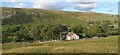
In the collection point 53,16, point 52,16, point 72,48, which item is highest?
point 72,48

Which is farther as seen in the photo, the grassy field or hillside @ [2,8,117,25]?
hillside @ [2,8,117,25]

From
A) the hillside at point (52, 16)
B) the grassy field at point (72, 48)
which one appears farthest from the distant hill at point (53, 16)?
the grassy field at point (72, 48)

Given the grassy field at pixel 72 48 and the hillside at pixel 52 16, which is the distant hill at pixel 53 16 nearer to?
the hillside at pixel 52 16

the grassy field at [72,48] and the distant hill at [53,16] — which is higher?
the grassy field at [72,48]

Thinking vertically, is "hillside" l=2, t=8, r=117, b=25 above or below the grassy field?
below

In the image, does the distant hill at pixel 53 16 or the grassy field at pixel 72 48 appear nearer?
the grassy field at pixel 72 48

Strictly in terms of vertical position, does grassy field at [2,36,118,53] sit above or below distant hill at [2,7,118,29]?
above

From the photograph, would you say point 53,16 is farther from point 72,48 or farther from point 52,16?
point 72,48

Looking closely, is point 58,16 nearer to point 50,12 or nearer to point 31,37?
point 50,12

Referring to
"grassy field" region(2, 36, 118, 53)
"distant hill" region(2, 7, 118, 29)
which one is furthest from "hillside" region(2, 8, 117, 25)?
"grassy field" region(2, 36, 118, 53)

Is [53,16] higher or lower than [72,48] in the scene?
lower

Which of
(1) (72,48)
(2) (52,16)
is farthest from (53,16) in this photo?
(1) (72,48)

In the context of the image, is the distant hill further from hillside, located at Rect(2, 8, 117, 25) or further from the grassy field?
the grassy field

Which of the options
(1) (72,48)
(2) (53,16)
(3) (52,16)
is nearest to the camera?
(1) (72,48)
